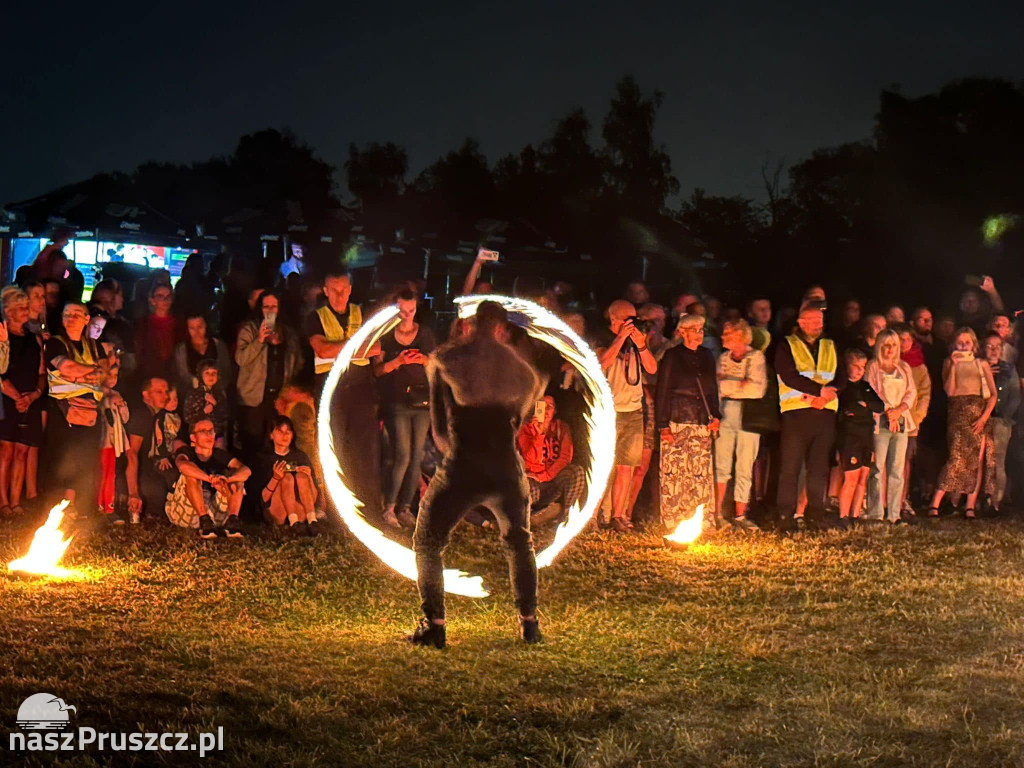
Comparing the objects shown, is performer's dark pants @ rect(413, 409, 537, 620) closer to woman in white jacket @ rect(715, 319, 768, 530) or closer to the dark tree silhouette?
woman in white jacket @ rect(715, 319, 768, 530)

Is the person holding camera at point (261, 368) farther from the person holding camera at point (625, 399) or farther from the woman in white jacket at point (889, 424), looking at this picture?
the woman in white jacket at point (889, 424)

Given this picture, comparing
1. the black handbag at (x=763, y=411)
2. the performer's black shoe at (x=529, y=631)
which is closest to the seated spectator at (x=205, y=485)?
the performer's black shoe at (x=529, y=631)

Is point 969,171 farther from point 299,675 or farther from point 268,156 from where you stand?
point 268,156

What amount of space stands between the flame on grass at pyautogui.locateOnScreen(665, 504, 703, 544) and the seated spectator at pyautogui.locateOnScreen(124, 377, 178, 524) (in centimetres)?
468

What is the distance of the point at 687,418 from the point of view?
11273mm

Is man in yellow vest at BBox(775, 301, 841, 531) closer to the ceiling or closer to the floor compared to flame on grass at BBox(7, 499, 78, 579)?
closer to the ceiling

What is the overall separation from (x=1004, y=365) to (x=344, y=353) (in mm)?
7958

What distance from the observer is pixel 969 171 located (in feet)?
86.7

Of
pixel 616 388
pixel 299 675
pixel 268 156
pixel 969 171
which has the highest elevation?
pixel 268 156

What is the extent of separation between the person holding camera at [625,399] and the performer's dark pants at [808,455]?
1535mm

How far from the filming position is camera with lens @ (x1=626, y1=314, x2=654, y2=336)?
11.2m

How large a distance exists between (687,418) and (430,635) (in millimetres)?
4648

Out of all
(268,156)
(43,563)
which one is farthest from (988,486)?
(268,156)

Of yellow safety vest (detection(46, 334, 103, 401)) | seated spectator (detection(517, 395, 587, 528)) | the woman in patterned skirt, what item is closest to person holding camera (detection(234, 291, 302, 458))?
yellow safety vest (detection(46, 334, 103, 401))
